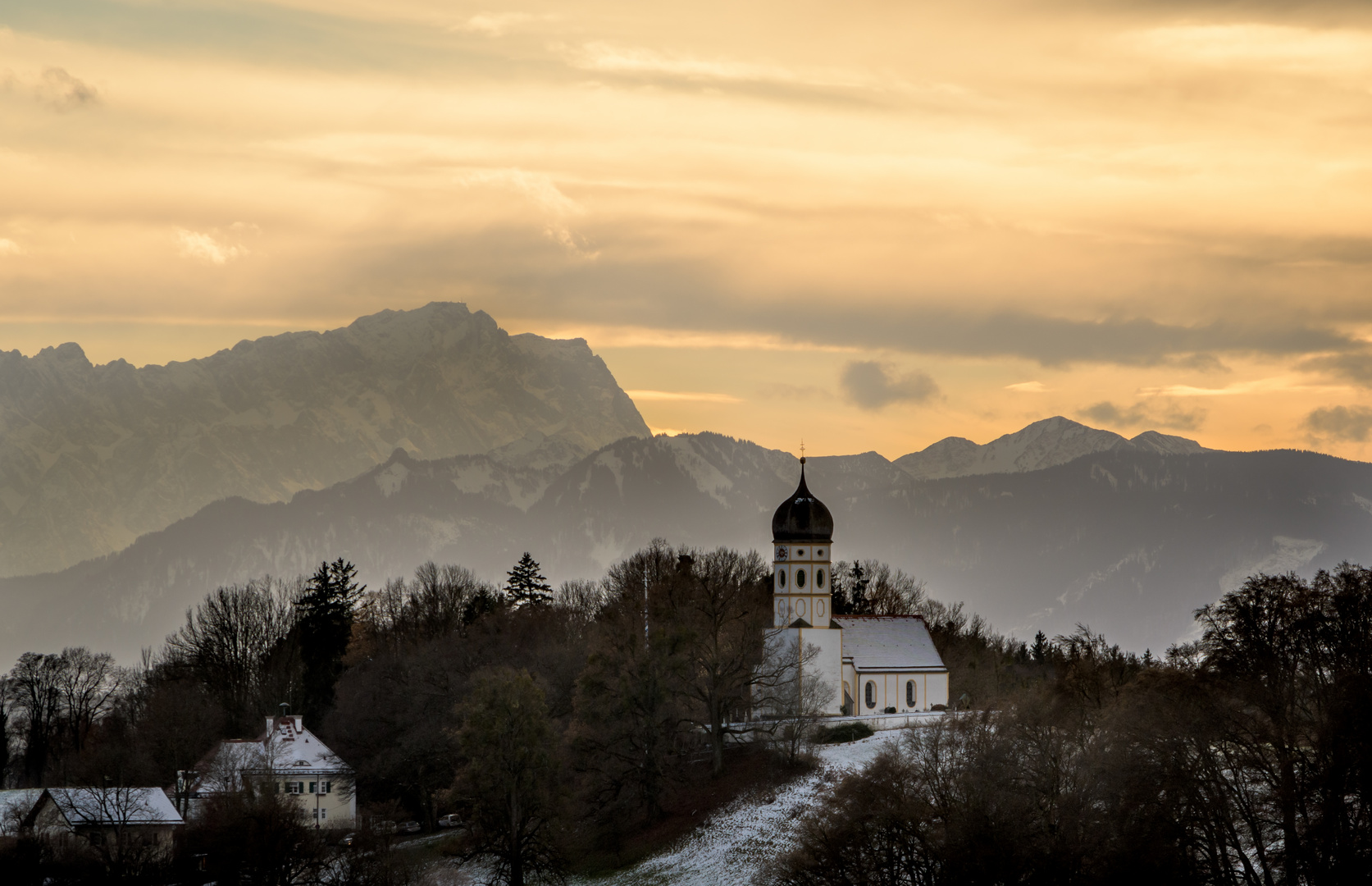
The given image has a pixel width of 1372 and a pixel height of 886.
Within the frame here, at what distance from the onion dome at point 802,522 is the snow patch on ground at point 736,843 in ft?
59.0

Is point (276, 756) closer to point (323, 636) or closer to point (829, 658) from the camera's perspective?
point (323, 636)

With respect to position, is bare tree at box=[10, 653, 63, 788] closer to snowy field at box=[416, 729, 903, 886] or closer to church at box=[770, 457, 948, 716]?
snowy field at box=[416, 729, 903, 886]

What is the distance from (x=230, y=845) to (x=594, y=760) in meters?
18.0

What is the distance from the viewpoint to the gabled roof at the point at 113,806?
79.1 m

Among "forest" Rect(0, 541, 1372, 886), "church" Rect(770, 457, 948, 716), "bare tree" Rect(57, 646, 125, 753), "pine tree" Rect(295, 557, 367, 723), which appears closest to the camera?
"forest" Rect(0, 541, 1372, 886)

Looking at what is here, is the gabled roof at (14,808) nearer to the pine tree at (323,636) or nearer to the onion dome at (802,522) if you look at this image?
the pine tree at (323,636)

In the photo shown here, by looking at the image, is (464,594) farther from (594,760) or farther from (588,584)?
(594,760)

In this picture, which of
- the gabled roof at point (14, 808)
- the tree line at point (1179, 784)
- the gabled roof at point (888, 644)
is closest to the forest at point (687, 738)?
the tree line at point (1179, 784)

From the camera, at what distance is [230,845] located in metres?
69.3

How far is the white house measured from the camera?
9006 centimetres

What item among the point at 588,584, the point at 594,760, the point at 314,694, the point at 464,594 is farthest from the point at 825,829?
the point at 588,584

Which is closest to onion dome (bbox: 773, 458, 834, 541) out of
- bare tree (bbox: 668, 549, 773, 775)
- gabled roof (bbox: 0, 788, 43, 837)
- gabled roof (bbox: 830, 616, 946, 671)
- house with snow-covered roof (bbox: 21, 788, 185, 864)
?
gabled roof (bbox: 830, 616, 946, 671)

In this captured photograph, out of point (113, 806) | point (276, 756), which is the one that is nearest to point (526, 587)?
point (276, 756)

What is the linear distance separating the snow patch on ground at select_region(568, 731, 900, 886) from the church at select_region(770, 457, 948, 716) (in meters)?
14.2
